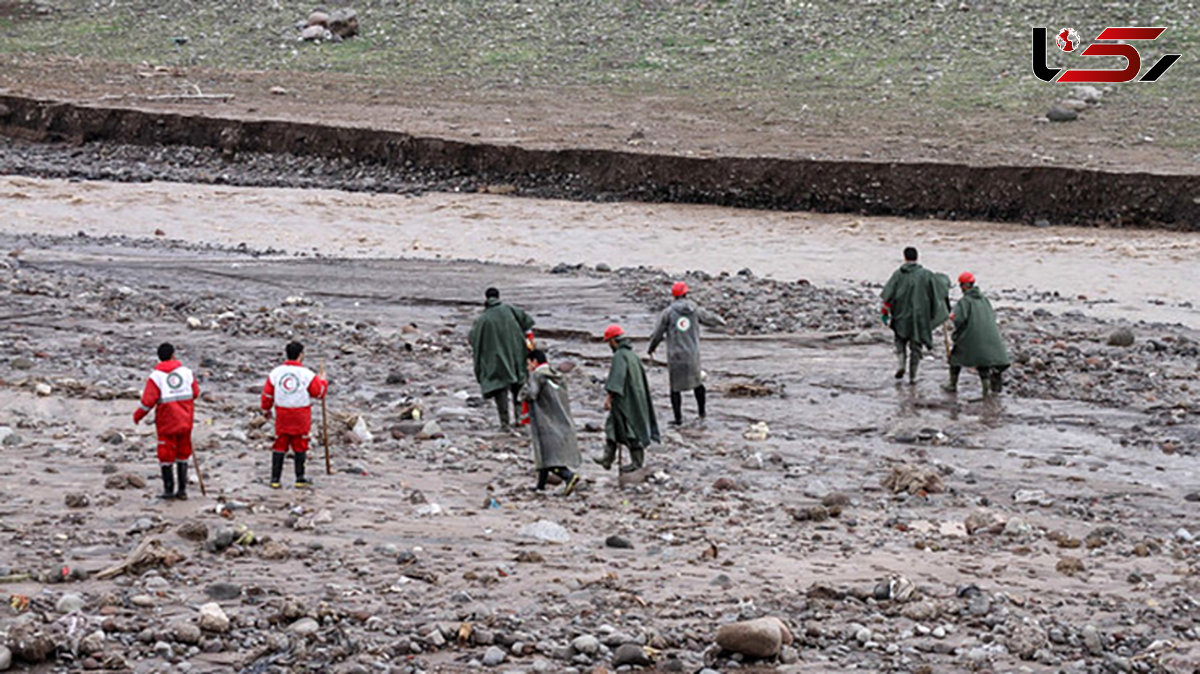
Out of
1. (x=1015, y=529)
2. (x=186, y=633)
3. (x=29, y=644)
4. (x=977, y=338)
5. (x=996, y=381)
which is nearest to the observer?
(x=29, y=644)

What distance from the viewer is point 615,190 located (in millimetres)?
28891

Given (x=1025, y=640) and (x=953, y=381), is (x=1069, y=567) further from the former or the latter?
(x=953, y=381)

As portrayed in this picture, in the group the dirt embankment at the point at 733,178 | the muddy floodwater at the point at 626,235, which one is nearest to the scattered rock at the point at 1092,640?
the muddy floodwater at the point at 626,235

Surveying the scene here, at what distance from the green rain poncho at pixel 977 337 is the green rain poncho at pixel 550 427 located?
5.01 meters

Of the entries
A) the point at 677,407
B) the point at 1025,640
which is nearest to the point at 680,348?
the point at 677,407

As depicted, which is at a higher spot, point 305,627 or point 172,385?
point 172,385

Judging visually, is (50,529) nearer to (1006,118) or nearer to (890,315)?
(890,315)

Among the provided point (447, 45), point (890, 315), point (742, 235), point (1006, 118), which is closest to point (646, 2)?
point (447, 45)

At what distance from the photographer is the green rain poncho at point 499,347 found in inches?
542

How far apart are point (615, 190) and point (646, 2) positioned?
1145cm

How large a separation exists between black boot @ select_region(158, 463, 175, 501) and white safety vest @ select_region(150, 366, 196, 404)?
48 cm

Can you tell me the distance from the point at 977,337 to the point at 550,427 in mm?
5325

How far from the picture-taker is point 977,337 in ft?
49.7

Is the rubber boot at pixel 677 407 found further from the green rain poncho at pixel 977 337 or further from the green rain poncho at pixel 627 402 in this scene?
the green rain poncho at pixel 977 337
